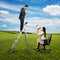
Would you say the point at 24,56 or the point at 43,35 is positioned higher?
the point at 43,35

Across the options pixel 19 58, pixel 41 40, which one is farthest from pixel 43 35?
pixel 19 58

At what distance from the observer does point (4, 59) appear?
14422 mm

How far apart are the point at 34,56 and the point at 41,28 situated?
2303 mm

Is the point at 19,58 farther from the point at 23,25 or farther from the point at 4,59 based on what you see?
the point at 23,25

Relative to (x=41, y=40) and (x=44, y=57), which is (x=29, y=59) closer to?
(x=44, y=57)

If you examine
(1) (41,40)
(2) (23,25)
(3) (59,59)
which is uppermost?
(2) (23,25)

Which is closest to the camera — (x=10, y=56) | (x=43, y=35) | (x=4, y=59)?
(x=4, y=59)

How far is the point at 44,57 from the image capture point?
50.3 feet

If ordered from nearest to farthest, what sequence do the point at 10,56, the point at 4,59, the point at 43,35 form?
the point at 4,59, the point at 10,56, the point at 43,35

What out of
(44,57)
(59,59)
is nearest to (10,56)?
(44,57)

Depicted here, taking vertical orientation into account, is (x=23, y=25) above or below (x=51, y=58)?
above

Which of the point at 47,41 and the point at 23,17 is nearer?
the point at 23,17

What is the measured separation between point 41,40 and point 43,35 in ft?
1.26

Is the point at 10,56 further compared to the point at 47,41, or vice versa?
the point at 47,41
